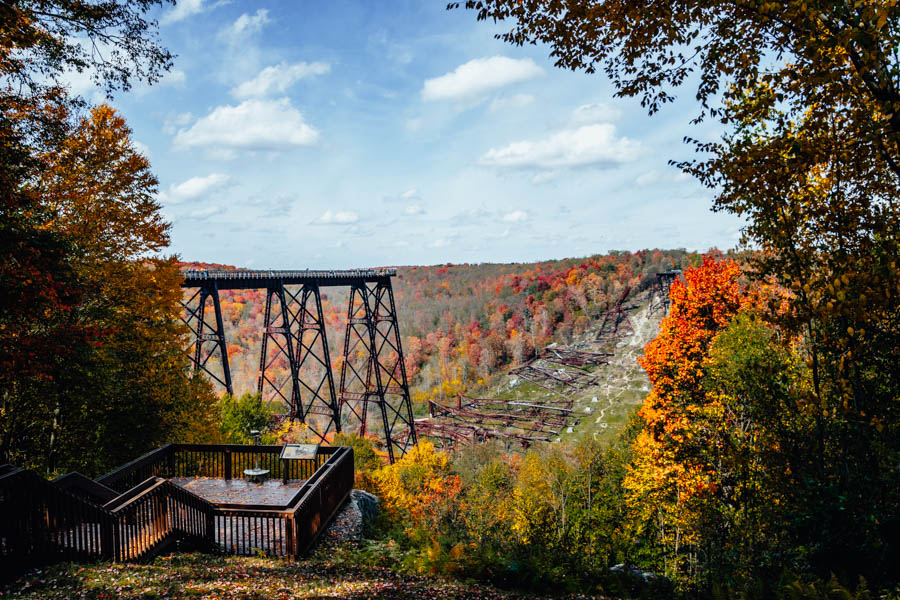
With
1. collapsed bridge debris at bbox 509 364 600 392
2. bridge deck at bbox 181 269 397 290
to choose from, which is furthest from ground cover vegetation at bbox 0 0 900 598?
collapsed bridge debris at bbox 509 364 600 392

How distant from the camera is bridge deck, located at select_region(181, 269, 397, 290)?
16861 mm

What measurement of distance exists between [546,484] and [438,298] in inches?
3036

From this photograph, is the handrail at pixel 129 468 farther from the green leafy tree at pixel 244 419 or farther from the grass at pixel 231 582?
the green leafy tree at pixel 244 419

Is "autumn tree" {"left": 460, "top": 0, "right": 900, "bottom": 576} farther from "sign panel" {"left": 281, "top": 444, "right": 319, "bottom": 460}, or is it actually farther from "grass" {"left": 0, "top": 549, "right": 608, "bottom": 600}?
"sign panel" {"left": 281, "top": 444, "right": 319, "bottom": 460}

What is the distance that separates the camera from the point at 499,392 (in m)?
57.4

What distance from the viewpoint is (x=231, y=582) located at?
212 inches

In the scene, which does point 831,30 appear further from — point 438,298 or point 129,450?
point 438,298

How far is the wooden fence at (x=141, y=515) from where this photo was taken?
5.20 meters

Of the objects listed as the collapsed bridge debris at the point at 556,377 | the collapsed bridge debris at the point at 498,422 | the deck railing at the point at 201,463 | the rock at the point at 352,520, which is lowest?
the collapsed bridge debris at the point at 498,422

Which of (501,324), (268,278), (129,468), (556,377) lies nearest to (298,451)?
(129,468)

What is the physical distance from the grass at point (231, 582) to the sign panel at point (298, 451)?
2.56m

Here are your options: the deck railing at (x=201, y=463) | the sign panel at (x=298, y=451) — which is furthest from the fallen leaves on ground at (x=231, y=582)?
the deck railing at (x=201, y=463)

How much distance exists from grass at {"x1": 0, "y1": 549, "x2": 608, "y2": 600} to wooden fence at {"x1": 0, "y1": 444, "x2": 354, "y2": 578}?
0.82 ft

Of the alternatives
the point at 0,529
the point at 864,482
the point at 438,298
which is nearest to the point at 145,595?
the point at 0,529
